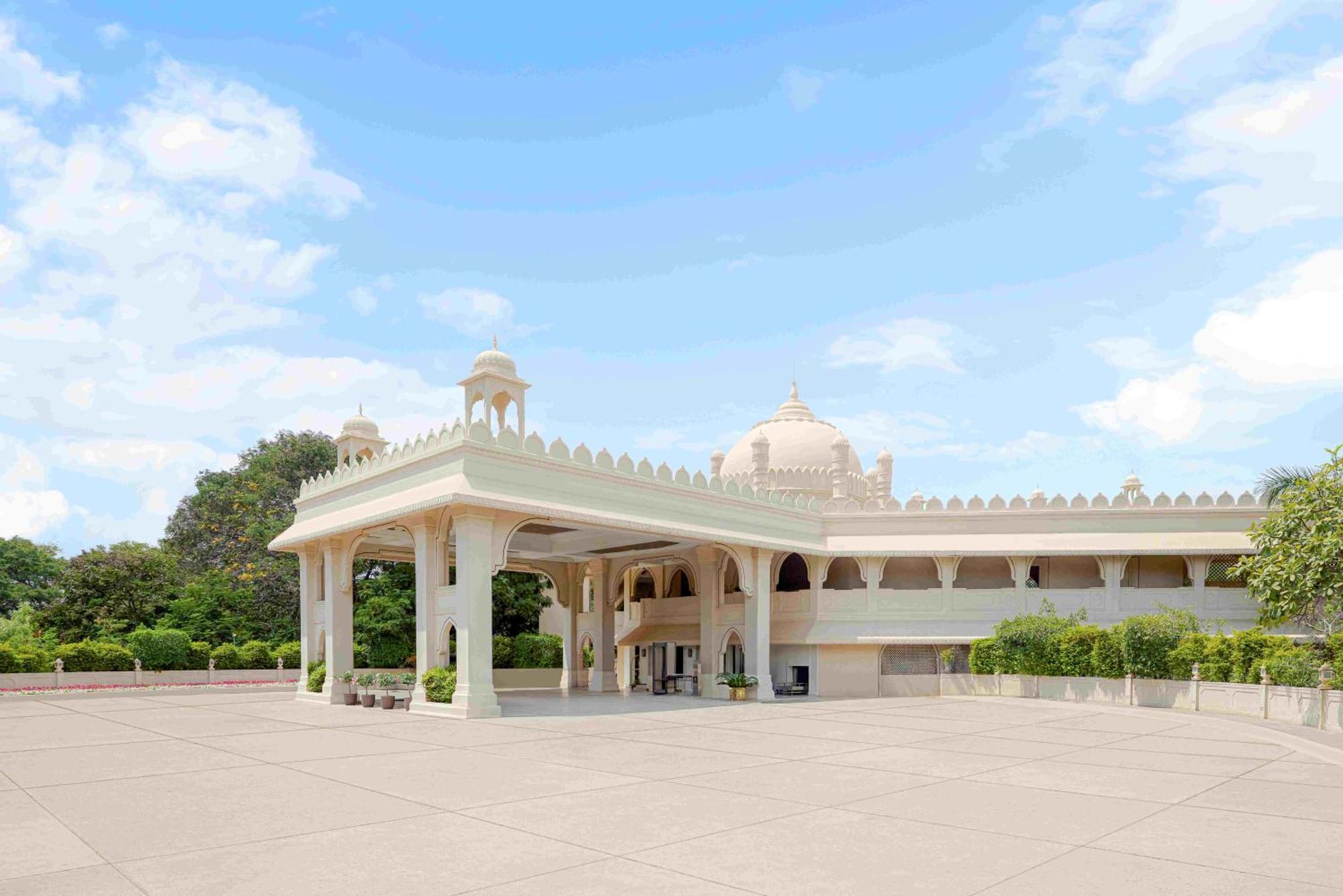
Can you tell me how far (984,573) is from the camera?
104 ft

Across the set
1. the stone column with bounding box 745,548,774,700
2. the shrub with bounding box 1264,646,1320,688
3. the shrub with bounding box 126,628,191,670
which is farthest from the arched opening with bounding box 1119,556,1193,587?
the shrub with bounding box 126,628,191,670

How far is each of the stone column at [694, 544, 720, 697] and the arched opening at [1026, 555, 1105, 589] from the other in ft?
32.8

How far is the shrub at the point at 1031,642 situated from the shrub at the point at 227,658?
2601cm

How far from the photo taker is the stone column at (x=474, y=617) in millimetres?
20625

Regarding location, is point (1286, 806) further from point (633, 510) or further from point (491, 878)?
point (633, 510)

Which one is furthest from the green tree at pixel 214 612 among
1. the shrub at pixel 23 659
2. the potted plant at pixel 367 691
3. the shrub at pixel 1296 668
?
the shrub at pixel 1296 668

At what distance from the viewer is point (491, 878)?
737 cm

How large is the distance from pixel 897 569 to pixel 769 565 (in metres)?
5.31

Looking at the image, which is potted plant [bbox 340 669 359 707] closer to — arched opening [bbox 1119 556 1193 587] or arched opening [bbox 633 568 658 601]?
arched opening [bbox 633 568 658 601]

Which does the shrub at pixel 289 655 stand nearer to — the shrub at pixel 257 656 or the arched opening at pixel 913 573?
the shrub at pixel 257 656

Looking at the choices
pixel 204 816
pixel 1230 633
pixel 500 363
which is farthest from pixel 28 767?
pixel 1230 633

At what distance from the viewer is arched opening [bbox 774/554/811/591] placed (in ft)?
110

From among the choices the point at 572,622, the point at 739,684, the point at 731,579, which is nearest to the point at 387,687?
the point at 739,684

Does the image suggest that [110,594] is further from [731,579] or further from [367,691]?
[731,579]
